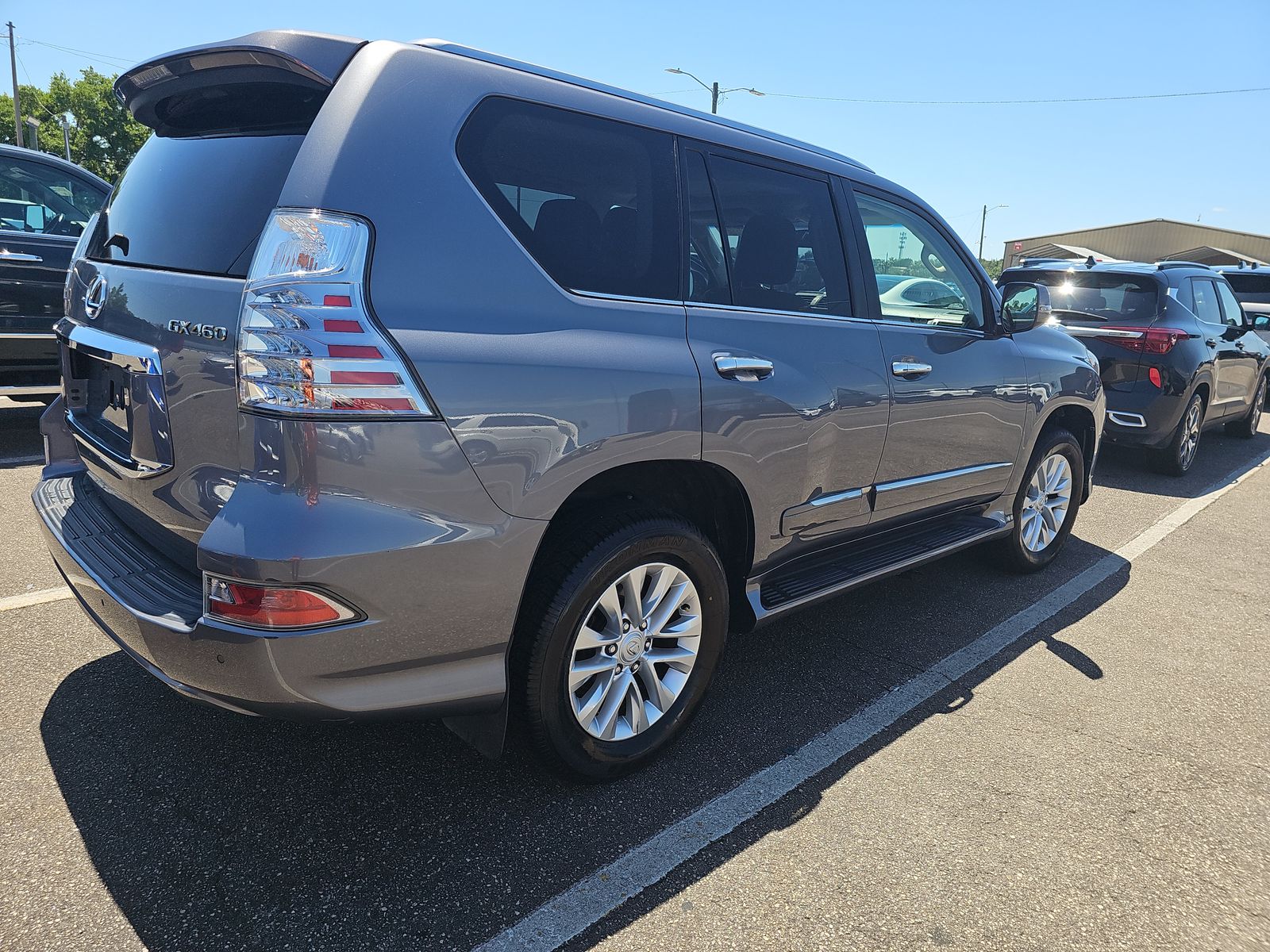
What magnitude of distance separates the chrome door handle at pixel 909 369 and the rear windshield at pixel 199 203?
2193 millimetres

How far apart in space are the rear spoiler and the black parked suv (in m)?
5.99

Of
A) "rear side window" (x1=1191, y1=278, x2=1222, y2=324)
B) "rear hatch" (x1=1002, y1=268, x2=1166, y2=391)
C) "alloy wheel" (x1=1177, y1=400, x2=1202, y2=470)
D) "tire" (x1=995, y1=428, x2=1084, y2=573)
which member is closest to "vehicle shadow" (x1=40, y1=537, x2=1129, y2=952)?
"tire" (x1=995, y1=428, x2=1084, y2=573)

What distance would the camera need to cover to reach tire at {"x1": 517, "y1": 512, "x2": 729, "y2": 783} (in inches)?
87.4

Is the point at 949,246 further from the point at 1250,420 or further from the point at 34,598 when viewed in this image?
the point at 1250,420

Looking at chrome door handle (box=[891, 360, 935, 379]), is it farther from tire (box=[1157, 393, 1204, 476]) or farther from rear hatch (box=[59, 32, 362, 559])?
tire (box=[1157, 393, 1204, 476])

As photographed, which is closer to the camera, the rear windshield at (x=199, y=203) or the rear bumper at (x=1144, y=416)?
the rear windshield at (x=199, y=203)

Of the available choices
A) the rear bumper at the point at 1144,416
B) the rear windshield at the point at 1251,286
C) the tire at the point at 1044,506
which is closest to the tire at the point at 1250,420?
the rear bumper at the point at 1144,416

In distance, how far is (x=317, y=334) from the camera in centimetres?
178

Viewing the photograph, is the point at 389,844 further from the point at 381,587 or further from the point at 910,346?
the point at 910,346

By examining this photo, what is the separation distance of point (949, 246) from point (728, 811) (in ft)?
9.07

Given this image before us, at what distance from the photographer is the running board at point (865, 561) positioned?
2939mm

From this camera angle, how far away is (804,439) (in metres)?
2.81

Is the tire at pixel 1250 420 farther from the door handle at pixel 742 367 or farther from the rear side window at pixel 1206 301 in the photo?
the door handle at pixel 742 367

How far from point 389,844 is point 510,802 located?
0.35 m
